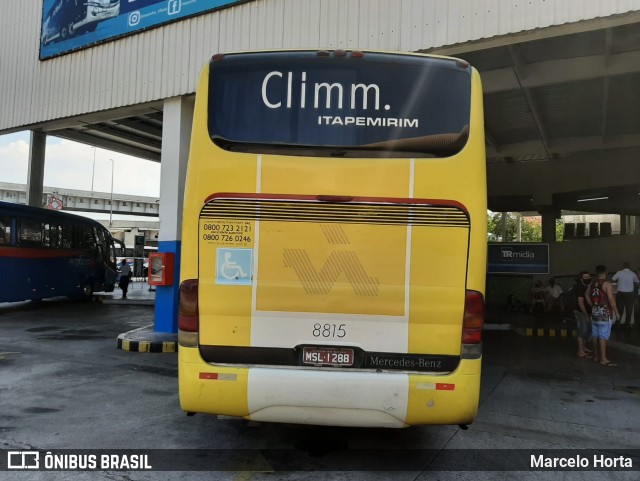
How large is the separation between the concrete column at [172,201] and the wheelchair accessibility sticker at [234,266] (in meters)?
6.48

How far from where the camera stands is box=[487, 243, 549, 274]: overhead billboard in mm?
18000

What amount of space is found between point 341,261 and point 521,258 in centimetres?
1590

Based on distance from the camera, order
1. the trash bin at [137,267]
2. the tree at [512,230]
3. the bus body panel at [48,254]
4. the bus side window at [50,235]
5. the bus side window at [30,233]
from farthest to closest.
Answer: the tree at [512,230] < the trash bin at [137,267] < the bus side window at [50,235] < the bus side window at [30,233] < the bus body panel at [48,254]

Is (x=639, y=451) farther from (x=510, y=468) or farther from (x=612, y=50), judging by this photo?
(x=612, y=50)

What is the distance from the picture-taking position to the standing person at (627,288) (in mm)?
13438

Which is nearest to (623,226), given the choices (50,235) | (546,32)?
(546,32)

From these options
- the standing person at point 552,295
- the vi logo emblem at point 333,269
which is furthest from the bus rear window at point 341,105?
the standing person at point 552,295

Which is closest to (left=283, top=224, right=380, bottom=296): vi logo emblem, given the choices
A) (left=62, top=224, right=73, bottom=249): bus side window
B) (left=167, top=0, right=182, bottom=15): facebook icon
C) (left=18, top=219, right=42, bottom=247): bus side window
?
(left=167, top=0, right=182, bottom=15): facebook icon

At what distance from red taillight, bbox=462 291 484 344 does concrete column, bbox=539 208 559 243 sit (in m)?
23.8

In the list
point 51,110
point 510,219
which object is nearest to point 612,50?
point 51,110

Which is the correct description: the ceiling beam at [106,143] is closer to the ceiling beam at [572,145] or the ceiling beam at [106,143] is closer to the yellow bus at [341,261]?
the ceiling beam at [572,145]

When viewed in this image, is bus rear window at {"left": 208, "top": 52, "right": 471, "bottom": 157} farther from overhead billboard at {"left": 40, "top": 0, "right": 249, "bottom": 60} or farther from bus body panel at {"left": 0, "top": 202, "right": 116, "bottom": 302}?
bus body panel at {"left": 0, "top": 202, "right": 116, "bottom": 302}

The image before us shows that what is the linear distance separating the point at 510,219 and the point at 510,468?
81820 mm

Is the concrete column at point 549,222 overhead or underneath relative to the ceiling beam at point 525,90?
underneath
